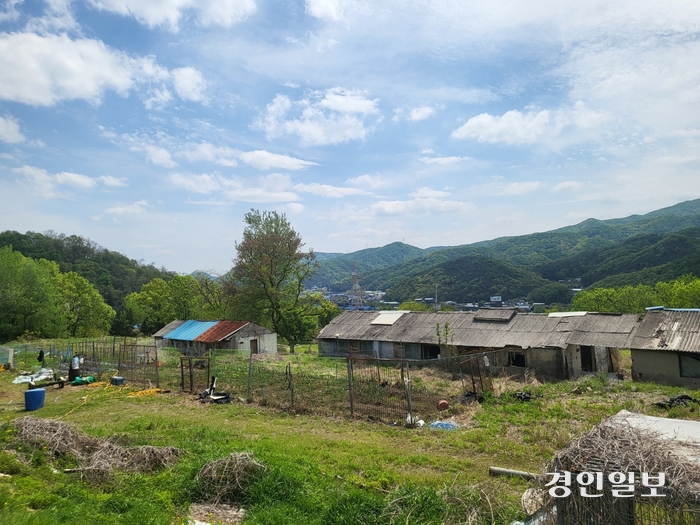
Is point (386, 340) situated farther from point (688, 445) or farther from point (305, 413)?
point (688, 445)

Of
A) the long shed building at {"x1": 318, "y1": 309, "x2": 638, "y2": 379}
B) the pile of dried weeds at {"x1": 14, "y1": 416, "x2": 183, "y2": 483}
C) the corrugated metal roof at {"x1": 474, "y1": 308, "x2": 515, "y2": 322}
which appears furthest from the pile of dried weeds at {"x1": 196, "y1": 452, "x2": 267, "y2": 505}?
the corrugated metal roof at {"x1": 474, "y1": 308, "x2": 515, "y2": 322}

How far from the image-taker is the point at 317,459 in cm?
966

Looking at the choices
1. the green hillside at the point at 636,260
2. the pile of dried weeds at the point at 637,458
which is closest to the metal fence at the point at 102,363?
the pile of dried weeds at the point at 637,458

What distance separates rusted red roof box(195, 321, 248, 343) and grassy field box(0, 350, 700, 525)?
1478cm

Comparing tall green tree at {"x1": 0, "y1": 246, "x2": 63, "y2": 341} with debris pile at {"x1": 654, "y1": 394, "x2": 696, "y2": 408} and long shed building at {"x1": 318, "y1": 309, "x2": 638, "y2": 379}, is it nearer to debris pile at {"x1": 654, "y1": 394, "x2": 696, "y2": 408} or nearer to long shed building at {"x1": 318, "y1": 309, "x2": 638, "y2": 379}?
long shed building at {"x1": 318, "y1": 309, "x2": 638, "y2": 379}

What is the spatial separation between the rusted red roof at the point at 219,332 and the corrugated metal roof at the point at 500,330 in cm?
679

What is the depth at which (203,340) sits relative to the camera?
3322 cm

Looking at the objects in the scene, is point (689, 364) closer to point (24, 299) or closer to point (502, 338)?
point (502, 338)

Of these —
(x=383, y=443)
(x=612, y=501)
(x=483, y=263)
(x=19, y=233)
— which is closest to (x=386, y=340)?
(x=383, y=443)

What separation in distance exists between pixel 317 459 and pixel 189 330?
97.2 feet

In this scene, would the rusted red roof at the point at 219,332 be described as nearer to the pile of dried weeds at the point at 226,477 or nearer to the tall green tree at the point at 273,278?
the tall green tree at the point at 273,278

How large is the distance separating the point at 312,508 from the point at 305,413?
326 inches

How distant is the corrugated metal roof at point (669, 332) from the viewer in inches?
782

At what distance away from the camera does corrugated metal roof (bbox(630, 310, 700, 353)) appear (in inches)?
782
